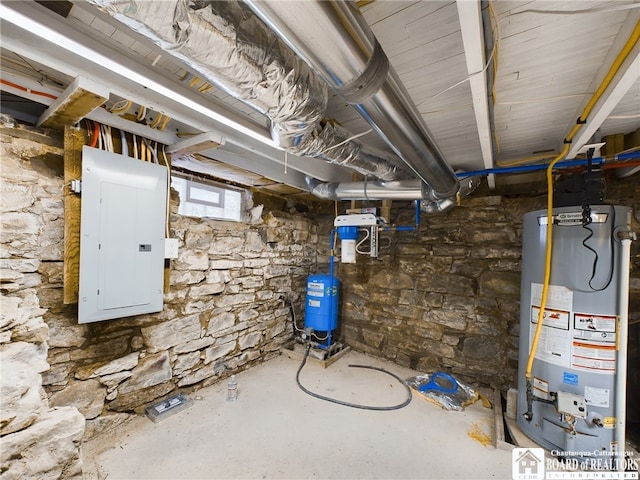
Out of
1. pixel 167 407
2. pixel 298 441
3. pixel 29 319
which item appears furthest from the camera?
pixel 167 407

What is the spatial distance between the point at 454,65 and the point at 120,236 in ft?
6.43

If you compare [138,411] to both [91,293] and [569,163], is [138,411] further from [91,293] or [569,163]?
[569,163]

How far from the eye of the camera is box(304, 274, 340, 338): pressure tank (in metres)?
3.03

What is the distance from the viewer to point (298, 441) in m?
1.77

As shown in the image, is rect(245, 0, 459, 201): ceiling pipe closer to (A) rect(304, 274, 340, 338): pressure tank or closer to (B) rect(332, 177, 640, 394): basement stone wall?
(B) rect(332, 177, 640, 394): basement stone wall

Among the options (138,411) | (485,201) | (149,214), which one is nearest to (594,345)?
(485,201)

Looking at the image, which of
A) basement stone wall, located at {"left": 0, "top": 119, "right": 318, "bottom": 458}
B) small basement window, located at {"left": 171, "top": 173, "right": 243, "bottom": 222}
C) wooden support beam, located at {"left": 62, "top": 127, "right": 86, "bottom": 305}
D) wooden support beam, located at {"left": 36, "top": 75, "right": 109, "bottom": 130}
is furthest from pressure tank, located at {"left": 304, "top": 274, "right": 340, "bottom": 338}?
wooden support beam, located at {"left": 36, "top": 75, "right": 109, "bottom": 130}

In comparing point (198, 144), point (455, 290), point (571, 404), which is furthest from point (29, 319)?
point (455, 290)

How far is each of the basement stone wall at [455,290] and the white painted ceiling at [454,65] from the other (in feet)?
2.98

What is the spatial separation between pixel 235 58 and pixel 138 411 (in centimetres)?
230

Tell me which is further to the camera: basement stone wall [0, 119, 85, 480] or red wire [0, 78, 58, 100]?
red wire [0, 78, 58, 100]

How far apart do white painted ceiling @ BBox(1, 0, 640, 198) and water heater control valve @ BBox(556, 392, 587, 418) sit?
1.48 metres

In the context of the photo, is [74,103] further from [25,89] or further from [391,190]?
[391,190]

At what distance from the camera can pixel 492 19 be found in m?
0.90
